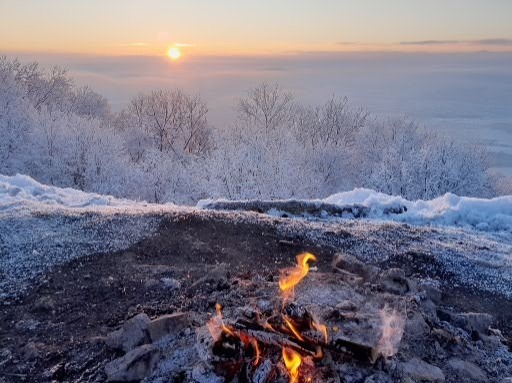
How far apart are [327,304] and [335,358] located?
1364mm

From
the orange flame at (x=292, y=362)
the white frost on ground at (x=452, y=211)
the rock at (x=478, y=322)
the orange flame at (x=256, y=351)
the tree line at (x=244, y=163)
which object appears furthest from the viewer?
the tree line at (x=244, y=163)

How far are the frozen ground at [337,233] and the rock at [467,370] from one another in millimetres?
4164

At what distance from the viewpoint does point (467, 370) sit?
576 cm

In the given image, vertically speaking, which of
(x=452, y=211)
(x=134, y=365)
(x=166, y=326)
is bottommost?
(x=452, y=211)

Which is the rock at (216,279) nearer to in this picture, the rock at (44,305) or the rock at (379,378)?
the rock at (44,305)

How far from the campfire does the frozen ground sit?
14.6ft

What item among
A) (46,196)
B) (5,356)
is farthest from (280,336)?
(46,196)

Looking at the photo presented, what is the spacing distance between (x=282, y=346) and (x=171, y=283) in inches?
126

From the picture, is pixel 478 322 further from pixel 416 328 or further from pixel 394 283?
pixel 416 328

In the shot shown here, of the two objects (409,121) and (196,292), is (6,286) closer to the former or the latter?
(196,292)

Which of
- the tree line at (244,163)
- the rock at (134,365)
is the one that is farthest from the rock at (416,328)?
the tree line at (244,163)

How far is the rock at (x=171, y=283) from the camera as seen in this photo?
7986 millimetres

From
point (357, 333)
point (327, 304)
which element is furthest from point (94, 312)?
point (357, 333)

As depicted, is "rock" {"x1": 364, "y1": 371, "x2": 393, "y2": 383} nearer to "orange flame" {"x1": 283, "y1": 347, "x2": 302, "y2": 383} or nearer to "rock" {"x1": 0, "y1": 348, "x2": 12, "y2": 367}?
"orange flame" {"x1": 283, "y1": 347, "x2": 302, "y2": 383}
